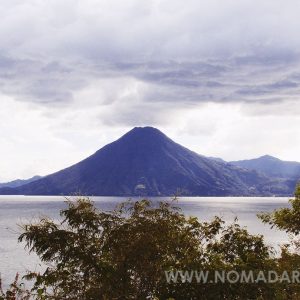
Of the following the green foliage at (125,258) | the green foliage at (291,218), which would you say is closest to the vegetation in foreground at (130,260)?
the green foliage at (125,258)

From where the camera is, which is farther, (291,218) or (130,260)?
(291,218)

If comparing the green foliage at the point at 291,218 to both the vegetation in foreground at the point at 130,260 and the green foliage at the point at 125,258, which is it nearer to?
the vegetation in foreground at the point at 130,260

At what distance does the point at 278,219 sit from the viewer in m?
21.5

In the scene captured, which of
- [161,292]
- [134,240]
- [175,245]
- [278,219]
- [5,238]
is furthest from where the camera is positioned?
[5,238]

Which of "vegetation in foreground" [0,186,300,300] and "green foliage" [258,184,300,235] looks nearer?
"vegetation in foreground" [0,186,300,300]

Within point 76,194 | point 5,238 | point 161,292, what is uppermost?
point 76,194

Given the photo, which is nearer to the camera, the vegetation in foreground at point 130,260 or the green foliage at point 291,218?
the vegetation in foreground at point 130,260

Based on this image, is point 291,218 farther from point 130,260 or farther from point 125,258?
point 125,258

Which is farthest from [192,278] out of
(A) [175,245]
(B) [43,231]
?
(B) [43,231]

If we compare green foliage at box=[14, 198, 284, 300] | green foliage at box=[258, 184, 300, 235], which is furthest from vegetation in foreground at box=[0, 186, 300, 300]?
green foliage at box=[258, 184, 300, 235]

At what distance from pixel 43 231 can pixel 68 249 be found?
49.9 inches

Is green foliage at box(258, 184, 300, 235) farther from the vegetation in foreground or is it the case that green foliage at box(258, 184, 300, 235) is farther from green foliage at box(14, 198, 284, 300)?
green foliage at box(14, 198, 284, 300)

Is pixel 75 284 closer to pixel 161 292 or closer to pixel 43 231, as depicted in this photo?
pixel 43 231

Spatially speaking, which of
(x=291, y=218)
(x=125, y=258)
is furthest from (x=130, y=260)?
(x=291, y=218)
